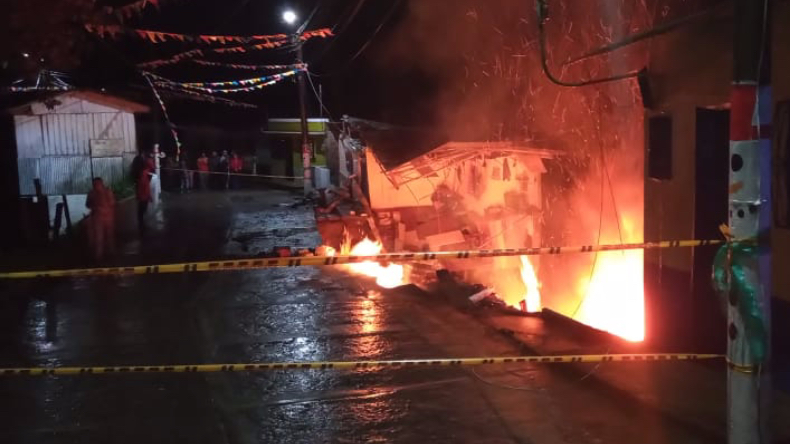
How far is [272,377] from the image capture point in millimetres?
5590

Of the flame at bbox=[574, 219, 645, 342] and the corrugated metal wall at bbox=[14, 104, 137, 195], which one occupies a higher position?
the corrugated metal wall at bbox=[14, 104, 137, 195]

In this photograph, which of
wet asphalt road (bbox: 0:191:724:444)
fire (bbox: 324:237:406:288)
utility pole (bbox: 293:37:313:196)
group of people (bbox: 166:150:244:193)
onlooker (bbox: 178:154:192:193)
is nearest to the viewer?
wet asphalt road (bbox: 0:191:724:444)

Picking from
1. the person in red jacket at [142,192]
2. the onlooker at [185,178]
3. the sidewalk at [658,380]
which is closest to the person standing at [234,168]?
the onlooker at [185,178]

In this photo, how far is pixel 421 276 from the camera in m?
12.4

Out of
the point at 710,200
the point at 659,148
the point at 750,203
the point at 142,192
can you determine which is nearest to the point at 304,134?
the point at 142,192

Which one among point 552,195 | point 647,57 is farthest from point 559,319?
point 552,195

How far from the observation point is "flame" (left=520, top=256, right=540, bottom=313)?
41.4ft

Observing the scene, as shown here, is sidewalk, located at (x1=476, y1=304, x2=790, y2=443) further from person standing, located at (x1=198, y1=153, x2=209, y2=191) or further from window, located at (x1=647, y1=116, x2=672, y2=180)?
person standing, located at (x1=198, y1=153, x2=209, y2=191)

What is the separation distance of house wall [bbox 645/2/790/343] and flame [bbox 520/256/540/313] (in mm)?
6255

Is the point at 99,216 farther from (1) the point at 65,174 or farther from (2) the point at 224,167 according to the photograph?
(2) the point at 224,167

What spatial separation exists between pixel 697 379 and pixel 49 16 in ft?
28.9

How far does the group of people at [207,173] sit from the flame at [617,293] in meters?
22.3

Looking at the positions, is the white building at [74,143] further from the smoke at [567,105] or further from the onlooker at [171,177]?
the smoke at [567,105]

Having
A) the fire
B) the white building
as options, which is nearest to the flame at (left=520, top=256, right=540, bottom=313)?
the fire
